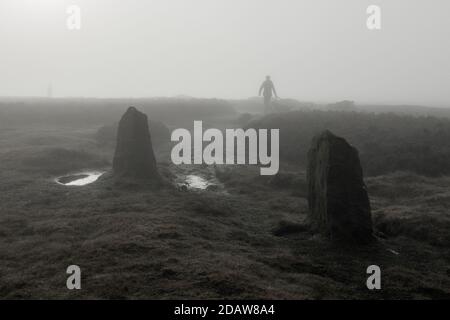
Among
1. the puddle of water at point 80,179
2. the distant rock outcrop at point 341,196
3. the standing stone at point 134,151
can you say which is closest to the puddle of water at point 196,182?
the standing stone at point 134,151

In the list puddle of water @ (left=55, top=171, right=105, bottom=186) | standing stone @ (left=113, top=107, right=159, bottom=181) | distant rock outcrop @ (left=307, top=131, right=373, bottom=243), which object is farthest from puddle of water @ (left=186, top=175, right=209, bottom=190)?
distant rock outcrop @ (left=307, top=131, right=373, bottom=243)

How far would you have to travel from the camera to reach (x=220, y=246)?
51.4ft

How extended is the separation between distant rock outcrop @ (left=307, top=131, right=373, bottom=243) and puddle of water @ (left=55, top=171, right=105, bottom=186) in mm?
15285

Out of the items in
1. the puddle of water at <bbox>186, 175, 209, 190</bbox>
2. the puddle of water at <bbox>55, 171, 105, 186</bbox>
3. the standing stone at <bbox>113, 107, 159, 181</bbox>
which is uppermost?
the standing stone at <bbox>113, 107, 159, 181</bbox>

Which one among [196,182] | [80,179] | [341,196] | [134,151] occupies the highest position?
[134,151]

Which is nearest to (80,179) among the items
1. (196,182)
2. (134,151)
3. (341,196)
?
(134,151)

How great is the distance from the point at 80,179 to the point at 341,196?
17685 millimetres

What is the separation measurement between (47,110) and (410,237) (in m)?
54.5

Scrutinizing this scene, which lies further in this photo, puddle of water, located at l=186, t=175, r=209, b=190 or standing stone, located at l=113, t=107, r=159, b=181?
puddle of water, located at l=186, t=175, r=209, b=190

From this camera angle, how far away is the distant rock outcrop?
16273 mm

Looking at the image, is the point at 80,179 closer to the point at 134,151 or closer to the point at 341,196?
the point at 134,151

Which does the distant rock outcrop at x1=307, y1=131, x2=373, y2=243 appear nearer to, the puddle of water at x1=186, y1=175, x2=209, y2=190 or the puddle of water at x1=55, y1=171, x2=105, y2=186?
the puddle of water at x1=186, y1=175, x2=209, y2=190

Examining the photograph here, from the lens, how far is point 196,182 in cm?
2819
